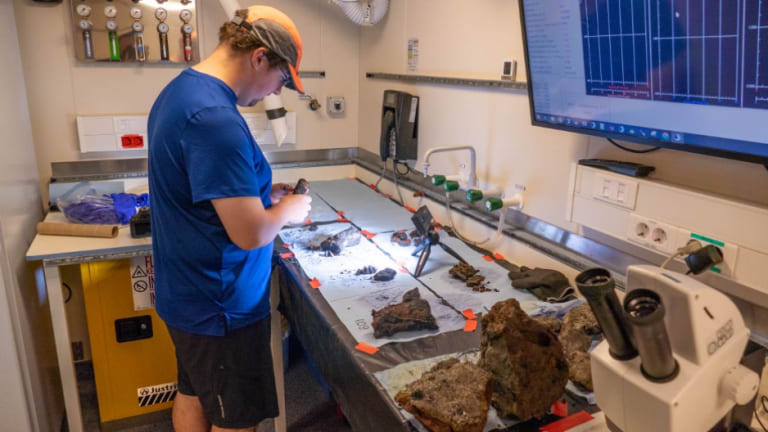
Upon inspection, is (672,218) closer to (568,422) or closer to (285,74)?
(568,422)

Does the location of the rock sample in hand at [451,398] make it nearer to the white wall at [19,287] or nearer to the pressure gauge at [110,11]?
the white wall at [19,287]

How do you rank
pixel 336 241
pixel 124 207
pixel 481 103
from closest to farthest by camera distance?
pixel 336 241 < pixel 481 103 < pixel 124 207

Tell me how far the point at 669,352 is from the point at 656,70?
703mm

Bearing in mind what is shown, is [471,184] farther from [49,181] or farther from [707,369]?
[49,181]

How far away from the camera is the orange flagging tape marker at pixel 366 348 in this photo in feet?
4.27

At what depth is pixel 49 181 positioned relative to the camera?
2.59 metres

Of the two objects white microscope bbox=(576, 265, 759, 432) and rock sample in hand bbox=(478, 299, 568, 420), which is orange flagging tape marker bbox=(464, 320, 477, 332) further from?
white microscope bbox=(576, 265, 759, 432)

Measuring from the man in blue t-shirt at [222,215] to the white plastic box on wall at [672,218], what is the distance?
0.84m

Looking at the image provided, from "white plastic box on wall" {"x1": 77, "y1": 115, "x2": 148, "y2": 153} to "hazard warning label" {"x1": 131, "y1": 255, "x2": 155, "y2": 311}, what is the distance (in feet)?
2.80

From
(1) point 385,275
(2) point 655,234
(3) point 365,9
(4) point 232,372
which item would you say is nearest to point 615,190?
(2) point 655,234

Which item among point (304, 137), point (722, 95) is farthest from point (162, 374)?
point (722, 95)

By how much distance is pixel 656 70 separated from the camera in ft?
3.89

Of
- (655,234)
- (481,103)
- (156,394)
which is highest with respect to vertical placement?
(481,103)

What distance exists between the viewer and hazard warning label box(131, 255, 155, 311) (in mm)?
2143
